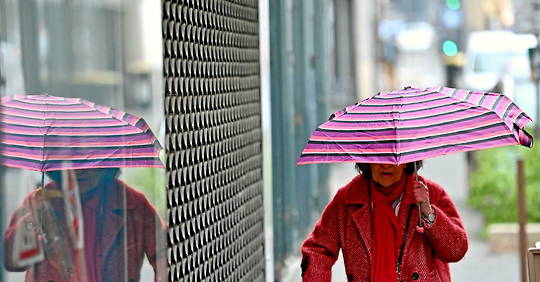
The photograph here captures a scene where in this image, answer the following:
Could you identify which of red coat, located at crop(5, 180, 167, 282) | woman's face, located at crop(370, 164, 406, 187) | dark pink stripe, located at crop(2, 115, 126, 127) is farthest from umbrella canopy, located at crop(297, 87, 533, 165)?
dark pink stripe, located at crop(2, 115, 126, 127)

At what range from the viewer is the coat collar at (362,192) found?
5293 mm

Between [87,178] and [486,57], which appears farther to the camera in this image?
[486,57]

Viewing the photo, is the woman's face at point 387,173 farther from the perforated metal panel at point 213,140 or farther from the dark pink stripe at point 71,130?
the dark pink stripe at point 71,130

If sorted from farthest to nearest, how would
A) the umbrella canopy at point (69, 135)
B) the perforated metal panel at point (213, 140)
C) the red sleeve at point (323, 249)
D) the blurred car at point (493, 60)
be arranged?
the blurred car at point (493, 60), the perforated metal panel at point (213, 140), the red sleeve at point (323, 249), the umbrella canopy at point (69, 135)

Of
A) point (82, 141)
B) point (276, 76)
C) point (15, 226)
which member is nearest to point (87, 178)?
point (82, 141)

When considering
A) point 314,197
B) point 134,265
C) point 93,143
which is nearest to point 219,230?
point 134,265

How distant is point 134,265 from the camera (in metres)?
4.85

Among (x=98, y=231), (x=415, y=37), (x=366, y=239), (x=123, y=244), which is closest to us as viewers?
(x=98, y=231)

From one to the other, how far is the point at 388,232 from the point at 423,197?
236 millimetres

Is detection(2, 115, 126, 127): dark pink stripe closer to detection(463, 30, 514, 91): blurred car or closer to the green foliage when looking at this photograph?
the green foliage

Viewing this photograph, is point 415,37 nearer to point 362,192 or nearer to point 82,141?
point 362,192

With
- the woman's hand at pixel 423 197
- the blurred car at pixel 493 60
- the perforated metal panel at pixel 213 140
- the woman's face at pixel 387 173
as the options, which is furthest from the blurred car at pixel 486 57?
the woman's hand at pixel 423 197

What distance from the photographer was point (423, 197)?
→ 5.17 m

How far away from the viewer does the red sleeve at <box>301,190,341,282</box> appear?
17.8ft
